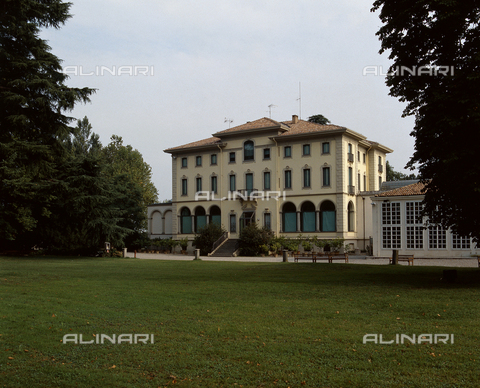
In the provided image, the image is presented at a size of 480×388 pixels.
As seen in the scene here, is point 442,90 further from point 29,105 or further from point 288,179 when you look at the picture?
point 288,179

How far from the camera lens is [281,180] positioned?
46000mm

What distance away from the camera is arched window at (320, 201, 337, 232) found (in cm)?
4300

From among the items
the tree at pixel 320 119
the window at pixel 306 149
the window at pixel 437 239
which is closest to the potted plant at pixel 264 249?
the window at pixel 306 149

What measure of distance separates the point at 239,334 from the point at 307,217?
3690cm

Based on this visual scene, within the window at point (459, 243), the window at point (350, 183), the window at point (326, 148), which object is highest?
the window at point (326, 148)

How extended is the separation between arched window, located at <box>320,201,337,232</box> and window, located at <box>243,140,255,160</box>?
28.5 ft

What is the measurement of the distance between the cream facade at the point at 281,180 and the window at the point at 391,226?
6673 millimetres

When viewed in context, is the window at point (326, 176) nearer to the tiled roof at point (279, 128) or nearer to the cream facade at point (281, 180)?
the cream facade at point (281, 180)

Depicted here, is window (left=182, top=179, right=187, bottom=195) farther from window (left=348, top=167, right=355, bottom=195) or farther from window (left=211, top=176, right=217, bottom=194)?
window (left=348, top=167, right=355, bottom=195)

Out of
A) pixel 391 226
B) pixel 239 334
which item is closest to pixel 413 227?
pixel 391 226

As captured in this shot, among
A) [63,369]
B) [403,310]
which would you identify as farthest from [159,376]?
[403,310]

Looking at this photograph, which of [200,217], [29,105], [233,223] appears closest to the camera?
[29,105]

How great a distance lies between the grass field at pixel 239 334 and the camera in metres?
5.99

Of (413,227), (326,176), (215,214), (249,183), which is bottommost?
(413,227)
